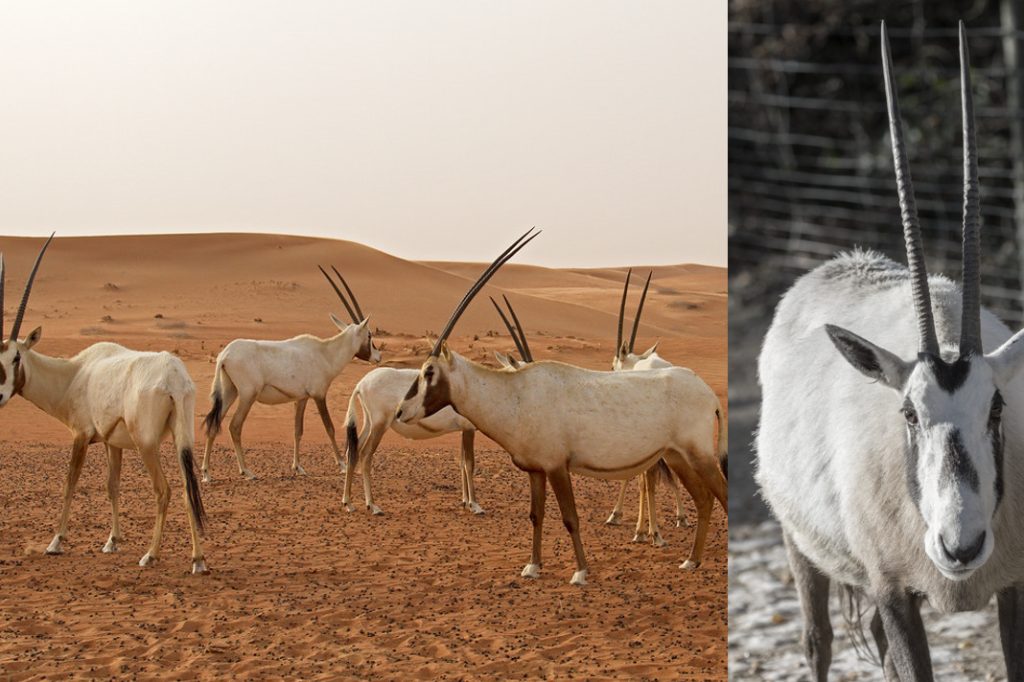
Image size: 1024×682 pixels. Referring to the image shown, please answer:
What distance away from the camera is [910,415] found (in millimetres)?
2441

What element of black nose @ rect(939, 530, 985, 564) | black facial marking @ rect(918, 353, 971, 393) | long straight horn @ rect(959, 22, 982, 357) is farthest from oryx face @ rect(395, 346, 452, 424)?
black nose @ rect(939, 530, 985, 564)

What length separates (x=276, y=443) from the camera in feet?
34.9

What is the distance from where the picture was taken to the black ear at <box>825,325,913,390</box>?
2482 mm

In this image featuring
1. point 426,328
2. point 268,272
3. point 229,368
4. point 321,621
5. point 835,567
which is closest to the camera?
point 835,567

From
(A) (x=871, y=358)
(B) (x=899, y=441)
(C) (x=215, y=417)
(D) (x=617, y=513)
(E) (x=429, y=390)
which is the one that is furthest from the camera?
(C) (x=215, y=417)

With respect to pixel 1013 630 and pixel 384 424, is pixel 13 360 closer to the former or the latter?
pixel 384 424

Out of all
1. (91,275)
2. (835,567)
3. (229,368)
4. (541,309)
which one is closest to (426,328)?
(541,309)

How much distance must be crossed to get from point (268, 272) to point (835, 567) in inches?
304

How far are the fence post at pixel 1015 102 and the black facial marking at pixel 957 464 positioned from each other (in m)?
3.43

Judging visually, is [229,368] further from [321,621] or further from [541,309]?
[321,621]

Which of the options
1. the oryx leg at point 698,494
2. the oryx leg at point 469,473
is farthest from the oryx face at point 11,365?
the oryx leg at point 698,494

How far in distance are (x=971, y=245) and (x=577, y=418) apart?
322 centimetres

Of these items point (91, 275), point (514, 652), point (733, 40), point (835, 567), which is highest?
point (733, 40)

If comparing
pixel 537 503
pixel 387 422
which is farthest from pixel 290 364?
pixel 537 503
